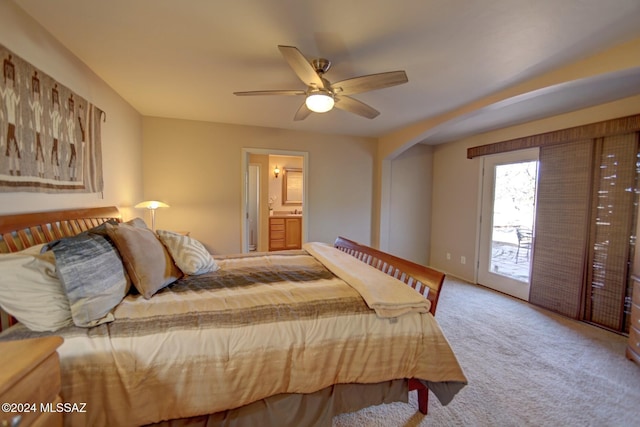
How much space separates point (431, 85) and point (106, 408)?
122 inches

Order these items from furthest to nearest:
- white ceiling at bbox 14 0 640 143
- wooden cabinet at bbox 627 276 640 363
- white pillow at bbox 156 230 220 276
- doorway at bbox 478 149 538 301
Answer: doorway at bbox 478 149 538 301, wooden cabinet at bbox 627 276 640 363, white pillow at bbox 156 230 220 276, white ceiling at bbox 14 0 640 143

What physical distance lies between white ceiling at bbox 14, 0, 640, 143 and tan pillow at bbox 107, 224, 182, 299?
1331 mm

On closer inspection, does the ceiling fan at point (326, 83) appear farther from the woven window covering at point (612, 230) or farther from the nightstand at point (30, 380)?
the woven window covering at point (612, 230)

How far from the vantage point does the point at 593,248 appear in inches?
110

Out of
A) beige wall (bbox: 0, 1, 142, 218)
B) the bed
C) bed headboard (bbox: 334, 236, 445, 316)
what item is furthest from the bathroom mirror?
the bed

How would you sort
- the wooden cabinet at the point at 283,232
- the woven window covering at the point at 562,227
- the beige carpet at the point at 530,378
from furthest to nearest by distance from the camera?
the wooden cabinet at the point at 283,232 < the woven window covering at the point at 562,227 < the beige carpet at the point at 530,378

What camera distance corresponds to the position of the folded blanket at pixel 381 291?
1396 millimetres

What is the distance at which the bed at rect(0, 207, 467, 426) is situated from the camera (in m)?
1.09

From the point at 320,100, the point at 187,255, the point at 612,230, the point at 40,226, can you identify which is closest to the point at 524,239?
the point at 612,230

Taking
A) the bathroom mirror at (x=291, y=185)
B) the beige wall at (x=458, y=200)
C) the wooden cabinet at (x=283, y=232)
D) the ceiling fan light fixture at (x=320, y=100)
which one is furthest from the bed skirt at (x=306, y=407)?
the bathroom mirror at (x=291, y=185)

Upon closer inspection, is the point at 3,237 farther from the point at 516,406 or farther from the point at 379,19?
the point at 516,406

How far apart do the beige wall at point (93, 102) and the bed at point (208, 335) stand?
0.46ft

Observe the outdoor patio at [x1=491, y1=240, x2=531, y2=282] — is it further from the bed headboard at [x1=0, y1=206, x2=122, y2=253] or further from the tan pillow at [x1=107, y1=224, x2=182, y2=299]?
the bed headboard at [x1=0, y1=206, x2=122, y2=253]

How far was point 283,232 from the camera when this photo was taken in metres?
6.02
